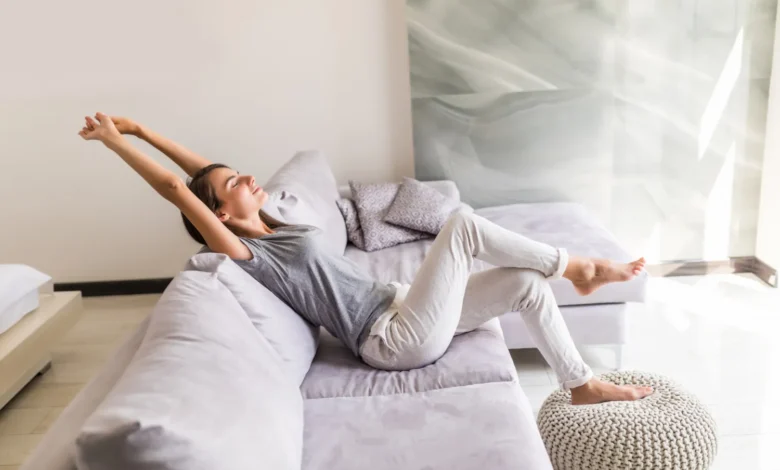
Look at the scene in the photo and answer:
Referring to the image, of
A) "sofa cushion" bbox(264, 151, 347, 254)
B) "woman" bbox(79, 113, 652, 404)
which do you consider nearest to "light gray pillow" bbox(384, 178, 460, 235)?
"sofa cushion" bbox(264, 151, 347, 254)

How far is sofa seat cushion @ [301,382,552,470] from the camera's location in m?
1.52

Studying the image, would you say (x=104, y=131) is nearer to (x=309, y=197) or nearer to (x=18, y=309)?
(x=309, y=197)

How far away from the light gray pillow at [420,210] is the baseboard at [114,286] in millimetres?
1502

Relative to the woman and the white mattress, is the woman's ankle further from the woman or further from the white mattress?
the white mattress

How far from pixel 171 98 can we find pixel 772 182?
3097 mm

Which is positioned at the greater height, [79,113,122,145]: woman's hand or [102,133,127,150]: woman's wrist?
[79,113,122,145]: woman's hand

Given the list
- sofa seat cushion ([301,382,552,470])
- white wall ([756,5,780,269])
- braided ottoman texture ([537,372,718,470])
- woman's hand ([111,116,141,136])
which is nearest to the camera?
sofa seat cushion ([301,382,552,470])

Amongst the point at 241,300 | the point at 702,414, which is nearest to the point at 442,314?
the point at 241,300

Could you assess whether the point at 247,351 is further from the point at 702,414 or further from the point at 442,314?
the point at 702,414

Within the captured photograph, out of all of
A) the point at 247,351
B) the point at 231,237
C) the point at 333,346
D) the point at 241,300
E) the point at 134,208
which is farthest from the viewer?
the point at 134,208

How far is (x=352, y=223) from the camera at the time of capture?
3.12 meters

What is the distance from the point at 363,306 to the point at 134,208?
216 centimetres

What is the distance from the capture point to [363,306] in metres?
2.04

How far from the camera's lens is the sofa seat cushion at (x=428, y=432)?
4.98 feet
